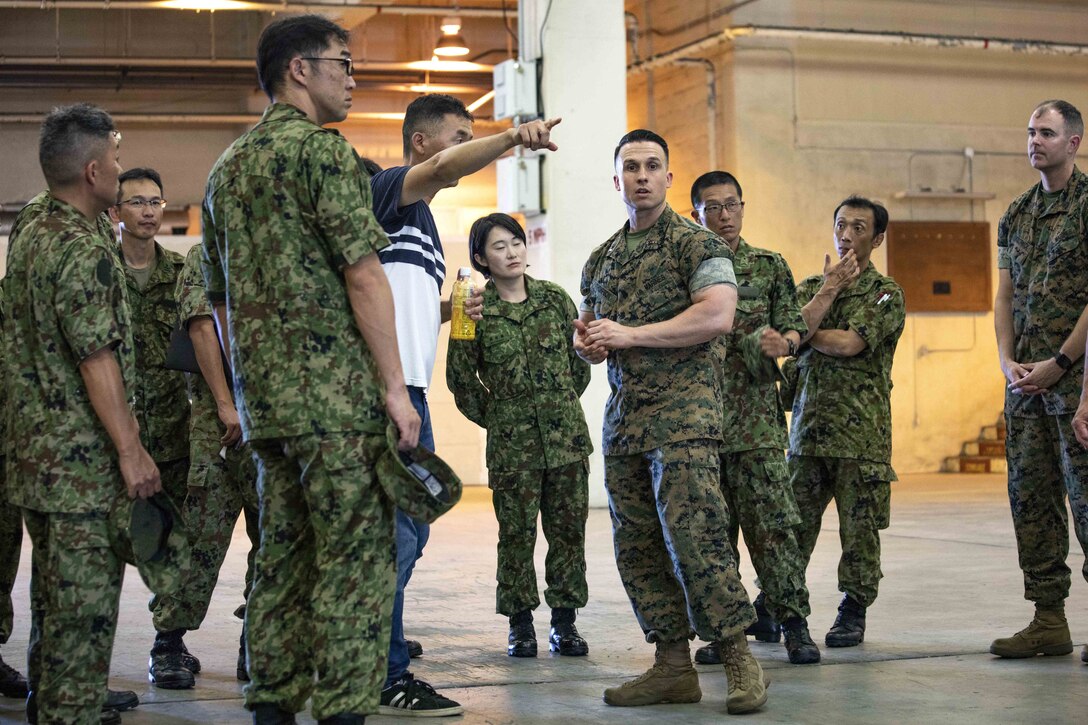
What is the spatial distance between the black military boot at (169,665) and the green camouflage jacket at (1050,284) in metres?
2.91

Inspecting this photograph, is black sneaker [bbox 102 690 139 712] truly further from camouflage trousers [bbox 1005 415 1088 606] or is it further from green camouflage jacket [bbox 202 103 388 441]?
camouflage trousers [bbox 1005 415 1088 606]

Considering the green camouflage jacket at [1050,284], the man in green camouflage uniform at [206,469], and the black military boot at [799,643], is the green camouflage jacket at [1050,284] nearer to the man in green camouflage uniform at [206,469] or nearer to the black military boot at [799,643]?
the black military boot at [799,643]

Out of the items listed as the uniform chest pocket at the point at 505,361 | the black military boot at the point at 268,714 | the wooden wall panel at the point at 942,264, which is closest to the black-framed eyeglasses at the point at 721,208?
the uniform chest pocket at the point at 505,361

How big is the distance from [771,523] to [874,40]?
32.7 feet

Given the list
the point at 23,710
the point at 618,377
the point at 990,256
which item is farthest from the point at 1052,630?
the point at 990,256

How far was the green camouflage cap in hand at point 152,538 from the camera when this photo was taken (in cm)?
324

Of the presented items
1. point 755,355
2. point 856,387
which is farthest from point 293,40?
point 856,387

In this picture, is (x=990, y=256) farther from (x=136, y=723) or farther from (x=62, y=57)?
(x=136, y=723)

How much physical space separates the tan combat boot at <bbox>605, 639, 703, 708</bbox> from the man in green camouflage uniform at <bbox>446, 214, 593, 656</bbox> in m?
0.83

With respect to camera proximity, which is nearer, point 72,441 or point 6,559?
point 72,441

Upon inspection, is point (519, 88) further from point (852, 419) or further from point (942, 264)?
point (852, 419)

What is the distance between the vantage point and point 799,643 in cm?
449

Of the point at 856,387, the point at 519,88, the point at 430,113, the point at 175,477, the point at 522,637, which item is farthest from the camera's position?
the point at 519,88

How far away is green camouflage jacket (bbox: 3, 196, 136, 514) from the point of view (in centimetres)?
321
